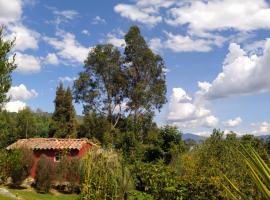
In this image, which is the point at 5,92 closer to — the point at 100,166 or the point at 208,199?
the point at 100,166

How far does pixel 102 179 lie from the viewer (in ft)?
42.6

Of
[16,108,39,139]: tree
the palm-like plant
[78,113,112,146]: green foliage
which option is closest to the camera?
the palm-like plant

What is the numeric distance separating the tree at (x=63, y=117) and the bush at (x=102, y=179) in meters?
37.6

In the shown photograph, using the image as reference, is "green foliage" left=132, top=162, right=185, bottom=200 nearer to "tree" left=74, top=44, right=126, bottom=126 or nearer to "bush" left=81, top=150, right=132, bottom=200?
"bush" left=81, top=150, right=132, bottom=200

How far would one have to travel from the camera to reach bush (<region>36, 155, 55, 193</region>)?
27578mm

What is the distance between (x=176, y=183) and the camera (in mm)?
13641

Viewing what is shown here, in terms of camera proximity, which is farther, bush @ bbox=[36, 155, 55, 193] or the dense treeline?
bush @ bbox=[36, 155, 55, 193]

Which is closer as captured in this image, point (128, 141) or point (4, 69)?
point (4, 69)

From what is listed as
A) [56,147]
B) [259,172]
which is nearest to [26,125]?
[56,147]

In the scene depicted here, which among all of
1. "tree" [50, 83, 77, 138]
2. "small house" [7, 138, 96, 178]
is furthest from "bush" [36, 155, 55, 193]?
"tree" [50, 83, 77, 138]

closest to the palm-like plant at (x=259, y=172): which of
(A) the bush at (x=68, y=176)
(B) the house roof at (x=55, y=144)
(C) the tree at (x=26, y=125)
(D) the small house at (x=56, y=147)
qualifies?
(A) the bush at (x=68, y=176)

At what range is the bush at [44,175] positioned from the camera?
90.5ft

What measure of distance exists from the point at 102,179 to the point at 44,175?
1572 cm

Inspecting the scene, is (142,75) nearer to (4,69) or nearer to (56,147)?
(56,147)
